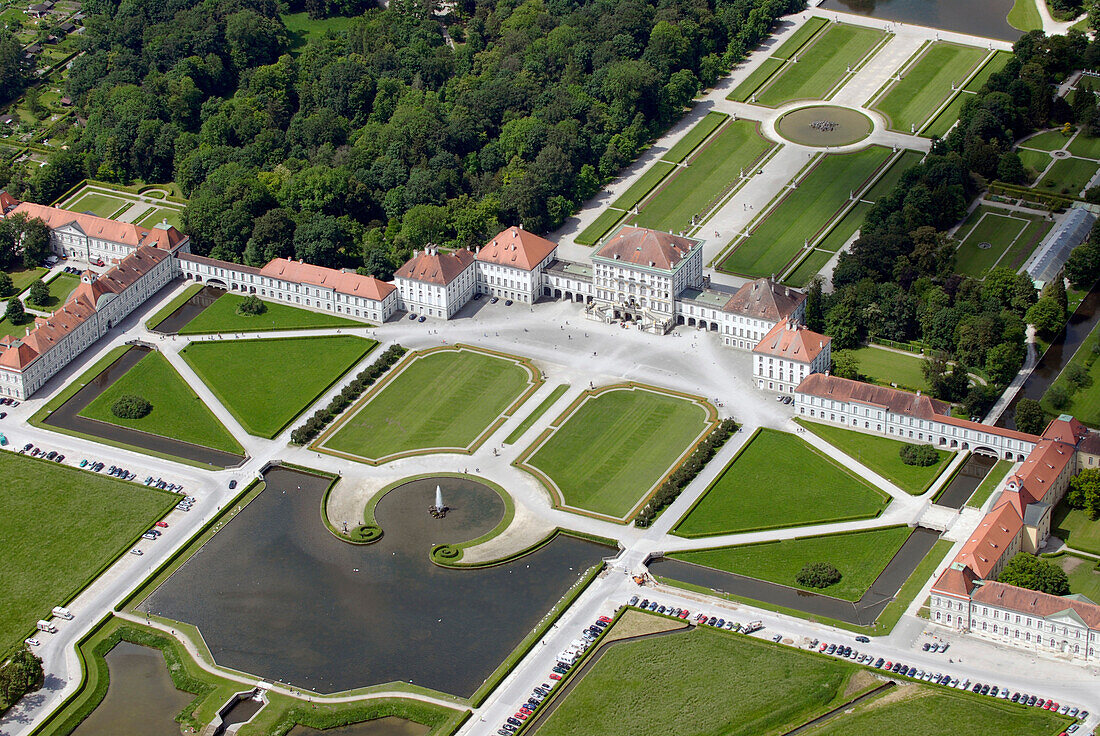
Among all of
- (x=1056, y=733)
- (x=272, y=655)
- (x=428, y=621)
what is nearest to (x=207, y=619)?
(x=272, y=655)

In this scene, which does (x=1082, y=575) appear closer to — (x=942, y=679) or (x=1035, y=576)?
(x=1035, y=576)

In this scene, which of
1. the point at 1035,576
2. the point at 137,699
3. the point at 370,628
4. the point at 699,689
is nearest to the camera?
the point at 699,689

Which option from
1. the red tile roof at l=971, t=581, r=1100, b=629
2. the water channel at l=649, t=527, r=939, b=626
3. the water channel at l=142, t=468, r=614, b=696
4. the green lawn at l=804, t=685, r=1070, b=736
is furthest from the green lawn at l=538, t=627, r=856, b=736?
the red tile roof at l=971, t=581, r=1100, b=629

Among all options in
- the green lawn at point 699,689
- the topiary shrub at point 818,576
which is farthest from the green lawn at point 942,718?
the topiary shrub at point 818,576

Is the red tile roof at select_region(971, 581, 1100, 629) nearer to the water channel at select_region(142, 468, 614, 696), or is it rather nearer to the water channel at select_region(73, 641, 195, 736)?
the water channel at select_region(142, 468, 614, 696)

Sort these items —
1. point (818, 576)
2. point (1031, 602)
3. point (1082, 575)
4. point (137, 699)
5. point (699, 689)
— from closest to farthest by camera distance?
1. point (699, 689)
2. point (1031, 602)
3. point (137, 699)
4. point (1082, 575)
5. point (818, 576)

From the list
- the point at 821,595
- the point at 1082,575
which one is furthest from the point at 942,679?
the point at 1082,575

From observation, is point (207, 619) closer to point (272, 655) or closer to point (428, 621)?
point (272, 655)
